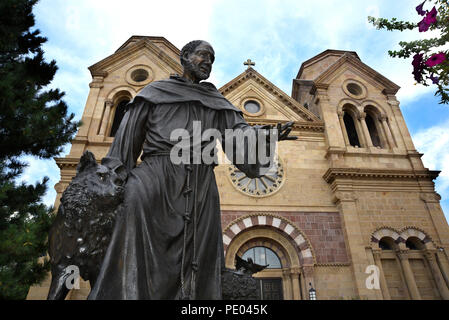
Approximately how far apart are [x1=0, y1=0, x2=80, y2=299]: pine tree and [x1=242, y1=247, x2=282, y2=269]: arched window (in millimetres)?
7806

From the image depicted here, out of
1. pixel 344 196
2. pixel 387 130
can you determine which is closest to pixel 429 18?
pixel 344 196

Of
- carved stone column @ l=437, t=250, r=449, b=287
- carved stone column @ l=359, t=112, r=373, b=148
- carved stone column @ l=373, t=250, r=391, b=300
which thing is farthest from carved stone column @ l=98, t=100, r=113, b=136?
carved stone column @ l=437, t=250, r=449, b=287

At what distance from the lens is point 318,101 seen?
53.0ft

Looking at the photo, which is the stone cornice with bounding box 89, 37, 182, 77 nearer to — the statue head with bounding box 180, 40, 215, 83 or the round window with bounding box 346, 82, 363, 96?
the round window with bounding box 346, 82, 363, 96

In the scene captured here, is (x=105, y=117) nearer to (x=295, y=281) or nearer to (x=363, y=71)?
(x=295, y=281)

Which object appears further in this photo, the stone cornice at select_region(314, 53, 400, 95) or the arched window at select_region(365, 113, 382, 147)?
the stone cornice at select_region(314, 53, 400, 95)

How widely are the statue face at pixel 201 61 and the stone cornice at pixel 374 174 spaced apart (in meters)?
11.4

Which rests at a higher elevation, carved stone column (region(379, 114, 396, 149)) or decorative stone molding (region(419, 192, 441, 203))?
carved stone column (region(379, 114, 396, 149))

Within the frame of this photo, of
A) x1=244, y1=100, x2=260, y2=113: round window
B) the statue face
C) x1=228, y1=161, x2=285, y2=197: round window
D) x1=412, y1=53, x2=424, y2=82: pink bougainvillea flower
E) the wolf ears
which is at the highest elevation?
x1=244, y1=100, x2=260, y2=113: round window

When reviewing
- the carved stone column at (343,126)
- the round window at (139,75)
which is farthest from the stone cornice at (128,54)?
the carved stone column at (343,126)

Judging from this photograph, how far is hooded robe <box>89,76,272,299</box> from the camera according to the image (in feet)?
5.97

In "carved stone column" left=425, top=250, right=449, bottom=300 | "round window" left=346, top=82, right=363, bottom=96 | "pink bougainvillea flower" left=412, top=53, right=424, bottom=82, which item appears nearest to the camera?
"pink bougainvillea flower" left=412, top=53, right=424, bottom=82
